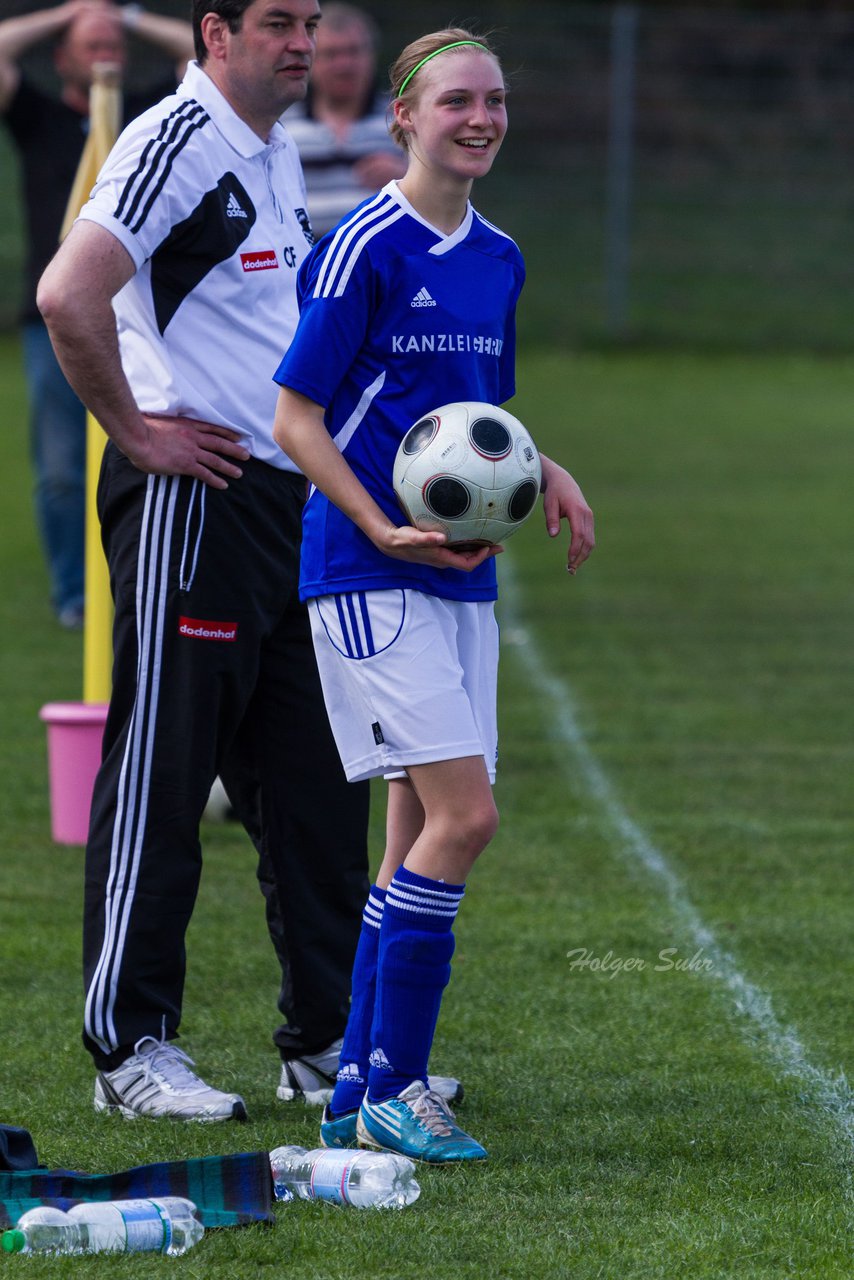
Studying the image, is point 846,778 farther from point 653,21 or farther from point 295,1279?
point 653,21

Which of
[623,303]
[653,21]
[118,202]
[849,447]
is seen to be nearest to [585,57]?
[653,21]

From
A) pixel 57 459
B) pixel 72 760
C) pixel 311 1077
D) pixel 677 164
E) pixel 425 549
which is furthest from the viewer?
pixel 677 164

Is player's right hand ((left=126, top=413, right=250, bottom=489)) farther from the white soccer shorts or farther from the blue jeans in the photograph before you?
the blue jeans

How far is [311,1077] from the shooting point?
4043mm

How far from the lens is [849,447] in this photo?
16.7m

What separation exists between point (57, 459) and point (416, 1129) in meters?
6.26

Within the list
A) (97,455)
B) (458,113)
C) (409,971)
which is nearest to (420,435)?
(458,113)

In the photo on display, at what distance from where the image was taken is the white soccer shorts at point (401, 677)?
11.2 ft

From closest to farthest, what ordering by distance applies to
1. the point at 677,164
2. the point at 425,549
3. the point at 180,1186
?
the point at 180,1186
the point at 425,549
the point at 677,164

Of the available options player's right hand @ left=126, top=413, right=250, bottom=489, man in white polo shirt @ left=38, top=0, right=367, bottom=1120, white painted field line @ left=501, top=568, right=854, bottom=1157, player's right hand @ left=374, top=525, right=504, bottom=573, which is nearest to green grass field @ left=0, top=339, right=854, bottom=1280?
white painted field line @ left=501, top=568, right=854, bottom=1157

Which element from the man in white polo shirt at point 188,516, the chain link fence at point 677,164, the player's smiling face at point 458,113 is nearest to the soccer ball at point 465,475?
the player's smiling face at point 458,113

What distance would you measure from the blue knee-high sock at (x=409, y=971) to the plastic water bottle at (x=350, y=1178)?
19cm

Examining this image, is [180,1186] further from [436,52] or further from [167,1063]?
[436,52]

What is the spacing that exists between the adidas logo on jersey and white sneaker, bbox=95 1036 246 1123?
5.48 feet
